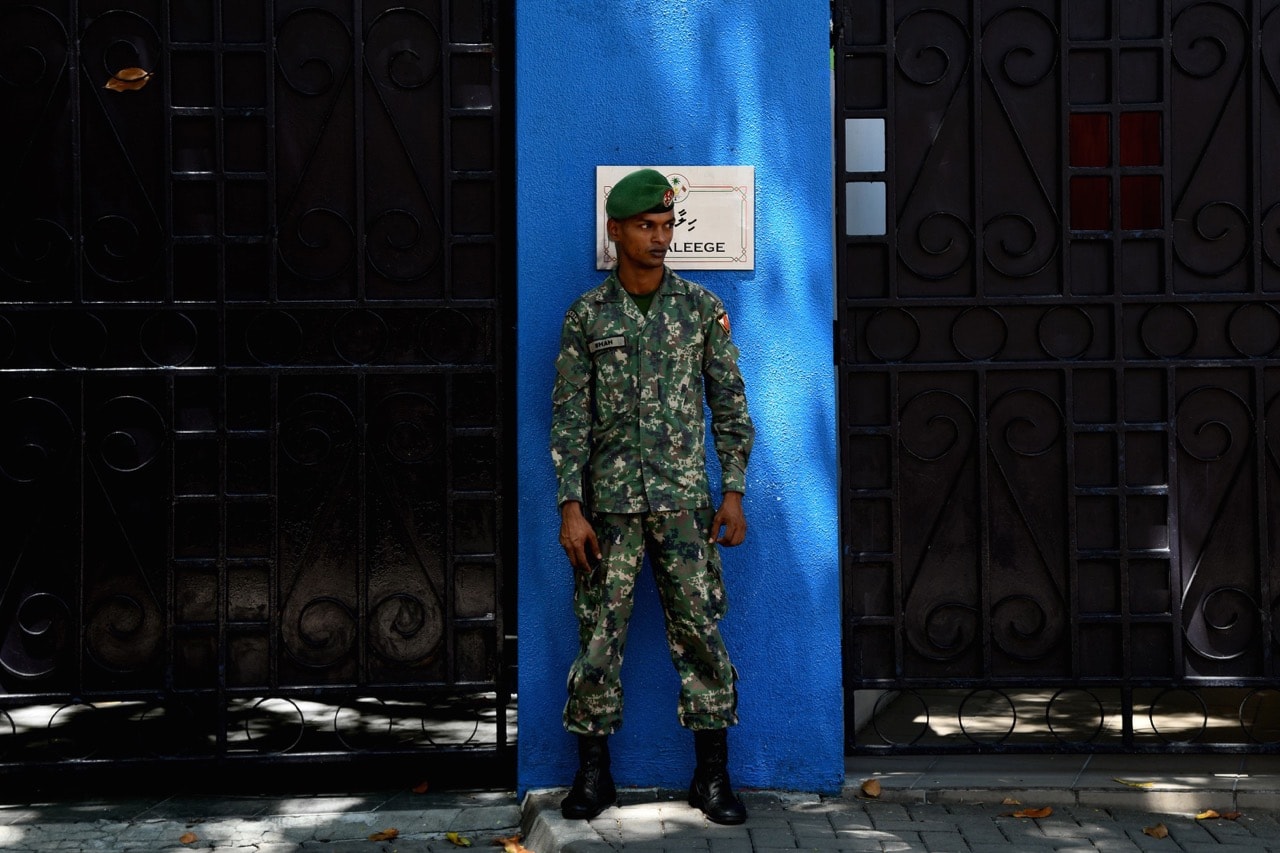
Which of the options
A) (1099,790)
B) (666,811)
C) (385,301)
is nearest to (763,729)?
(666,811)

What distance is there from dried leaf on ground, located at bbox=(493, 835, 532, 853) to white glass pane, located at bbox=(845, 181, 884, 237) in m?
2.49

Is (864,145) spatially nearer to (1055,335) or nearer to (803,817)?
(1055,335)

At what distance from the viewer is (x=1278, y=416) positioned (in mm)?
4898

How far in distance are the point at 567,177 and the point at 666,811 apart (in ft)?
7.34

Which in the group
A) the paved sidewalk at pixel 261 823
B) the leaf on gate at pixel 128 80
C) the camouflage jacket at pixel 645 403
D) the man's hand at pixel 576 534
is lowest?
the paved sidewalk at pixel 261 823

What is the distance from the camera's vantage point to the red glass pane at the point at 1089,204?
16.2 ft

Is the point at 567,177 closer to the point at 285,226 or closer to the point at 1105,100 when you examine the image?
the point at 285,226

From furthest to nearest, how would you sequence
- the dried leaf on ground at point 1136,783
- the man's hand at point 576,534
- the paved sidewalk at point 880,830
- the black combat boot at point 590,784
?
the dried leaf on ground at point 1136,783, the black combat boot at point 590,784, the man's hand at point 576,534, the paved sidewalk at point 880,830

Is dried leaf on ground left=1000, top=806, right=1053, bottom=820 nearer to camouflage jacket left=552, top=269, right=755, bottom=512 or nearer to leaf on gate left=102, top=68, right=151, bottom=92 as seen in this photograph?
camouflage jacket left=552, top=269, right=755, bottom=512

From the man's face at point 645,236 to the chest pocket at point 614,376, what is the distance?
0.90 ft

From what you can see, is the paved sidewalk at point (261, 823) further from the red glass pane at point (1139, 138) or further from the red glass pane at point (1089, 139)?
the red glass pane at point (1139, 138)

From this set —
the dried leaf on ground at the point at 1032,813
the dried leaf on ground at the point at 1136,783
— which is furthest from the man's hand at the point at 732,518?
the dried leaf on ground at the point at 1136,783

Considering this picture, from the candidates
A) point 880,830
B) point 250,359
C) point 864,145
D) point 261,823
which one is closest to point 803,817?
point 880,830

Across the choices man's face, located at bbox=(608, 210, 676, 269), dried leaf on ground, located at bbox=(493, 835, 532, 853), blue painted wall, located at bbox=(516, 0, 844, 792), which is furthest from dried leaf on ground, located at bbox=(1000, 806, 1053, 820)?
man's face, located at bbox=(608, 210, 676, 269)
